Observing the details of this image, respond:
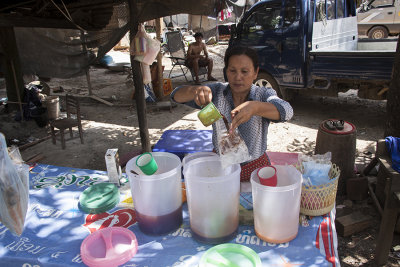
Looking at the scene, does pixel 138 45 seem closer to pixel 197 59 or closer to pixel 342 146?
pixel 342 146

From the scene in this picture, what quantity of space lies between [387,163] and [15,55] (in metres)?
6.80

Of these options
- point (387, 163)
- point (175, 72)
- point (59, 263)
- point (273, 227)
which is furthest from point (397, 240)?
point (175, 72)

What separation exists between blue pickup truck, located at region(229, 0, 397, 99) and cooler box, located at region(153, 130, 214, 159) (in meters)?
2.53

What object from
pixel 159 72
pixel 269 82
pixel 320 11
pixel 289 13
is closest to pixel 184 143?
pixel 269 82

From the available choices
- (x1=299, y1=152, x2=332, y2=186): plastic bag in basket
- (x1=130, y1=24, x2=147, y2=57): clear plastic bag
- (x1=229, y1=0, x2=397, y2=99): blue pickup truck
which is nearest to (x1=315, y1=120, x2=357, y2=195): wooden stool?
(x1=299, y1=152, x2=332, y2=186): plastic bag in basket

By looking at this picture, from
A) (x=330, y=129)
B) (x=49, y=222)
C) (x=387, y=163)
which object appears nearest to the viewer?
(x=49, y=222)

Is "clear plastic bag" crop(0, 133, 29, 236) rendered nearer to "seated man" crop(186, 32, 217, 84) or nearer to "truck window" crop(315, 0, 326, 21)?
"truck window" crop(315, 0, 326, 21)

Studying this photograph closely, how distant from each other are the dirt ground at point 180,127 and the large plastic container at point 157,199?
1.85m

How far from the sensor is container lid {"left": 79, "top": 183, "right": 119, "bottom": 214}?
1.75 metres

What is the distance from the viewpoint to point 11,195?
4.79 ft

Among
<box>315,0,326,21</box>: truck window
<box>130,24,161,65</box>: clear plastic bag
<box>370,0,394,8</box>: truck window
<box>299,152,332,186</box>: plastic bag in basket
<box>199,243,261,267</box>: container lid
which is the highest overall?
<box>370,0,394,8</box>: truck window

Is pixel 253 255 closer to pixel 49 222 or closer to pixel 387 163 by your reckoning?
pixel 49 222

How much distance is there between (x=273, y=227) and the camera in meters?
1.36

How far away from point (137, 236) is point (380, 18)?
1300cm
